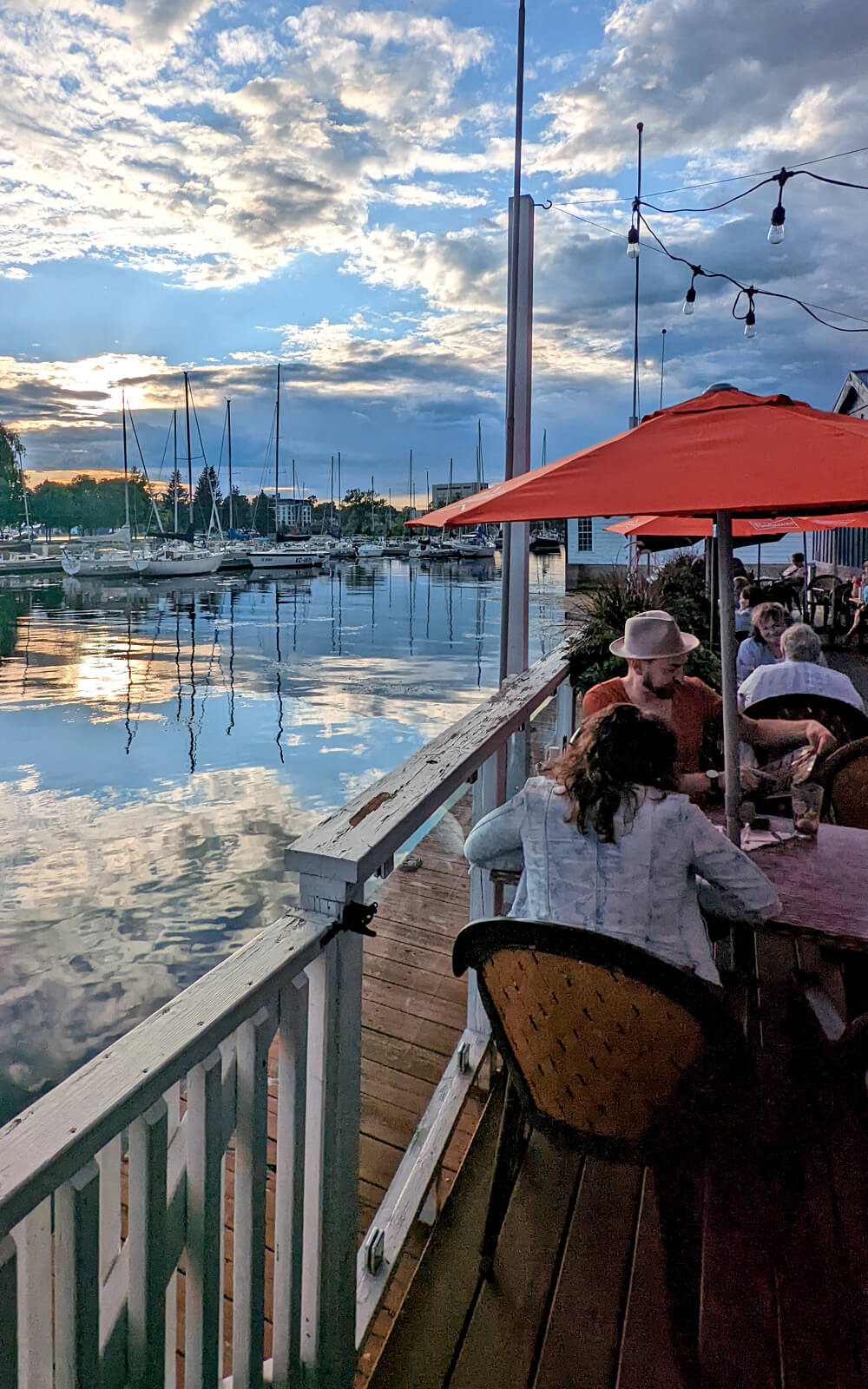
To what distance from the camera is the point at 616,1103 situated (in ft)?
5.13

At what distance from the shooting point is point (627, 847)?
5.54 feet

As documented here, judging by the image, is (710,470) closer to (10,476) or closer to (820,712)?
(820,712)

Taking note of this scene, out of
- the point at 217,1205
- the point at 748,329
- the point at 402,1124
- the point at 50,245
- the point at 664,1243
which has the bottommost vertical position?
the point at 402,1124

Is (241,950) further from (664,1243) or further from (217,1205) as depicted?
(664,1243)

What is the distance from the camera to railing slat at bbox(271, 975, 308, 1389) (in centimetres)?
116

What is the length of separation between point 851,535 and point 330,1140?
2054cm

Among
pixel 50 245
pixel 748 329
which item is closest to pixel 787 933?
pixel 748 329

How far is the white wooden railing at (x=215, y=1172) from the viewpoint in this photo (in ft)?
2.39

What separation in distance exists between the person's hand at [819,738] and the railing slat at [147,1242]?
9.05 feet

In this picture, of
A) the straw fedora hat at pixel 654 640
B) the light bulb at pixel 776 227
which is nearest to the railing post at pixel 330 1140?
the straw fedora hat at pixel 654 640

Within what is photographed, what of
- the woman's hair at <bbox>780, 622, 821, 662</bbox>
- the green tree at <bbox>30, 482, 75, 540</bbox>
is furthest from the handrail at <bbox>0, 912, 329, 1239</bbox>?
the green tree at <bbox>30, 482, 75, 540</bbox>

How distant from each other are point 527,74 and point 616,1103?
5435 millimetres

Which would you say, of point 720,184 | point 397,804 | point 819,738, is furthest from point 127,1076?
point 720,184

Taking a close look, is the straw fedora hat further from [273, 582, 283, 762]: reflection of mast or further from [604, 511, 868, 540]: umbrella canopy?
[273, 582, 283, 762]: reflection of mast
